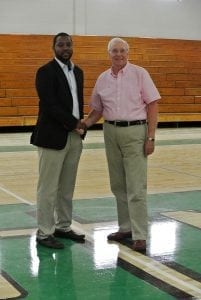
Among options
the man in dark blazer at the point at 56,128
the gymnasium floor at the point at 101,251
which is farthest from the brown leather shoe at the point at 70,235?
the man in dark blazer at the point at 56,128

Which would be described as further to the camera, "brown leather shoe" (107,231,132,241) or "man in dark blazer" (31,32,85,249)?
"brown leather shoe" (107,231,132,241)

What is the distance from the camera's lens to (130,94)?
4.60 meters

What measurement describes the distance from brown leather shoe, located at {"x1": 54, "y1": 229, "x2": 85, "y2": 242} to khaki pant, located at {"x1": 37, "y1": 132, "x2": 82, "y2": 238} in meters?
0.09

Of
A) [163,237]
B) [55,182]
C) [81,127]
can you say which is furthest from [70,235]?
[81,127]

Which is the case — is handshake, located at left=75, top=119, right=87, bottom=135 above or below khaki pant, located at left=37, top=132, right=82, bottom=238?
above

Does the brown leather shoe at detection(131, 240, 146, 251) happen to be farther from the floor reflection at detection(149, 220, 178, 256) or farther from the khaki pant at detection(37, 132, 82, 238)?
the khaki pant at detection(37, 132, 82, 238)

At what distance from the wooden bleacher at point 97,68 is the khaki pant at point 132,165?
10493 mm

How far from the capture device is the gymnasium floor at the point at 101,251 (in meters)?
3.80

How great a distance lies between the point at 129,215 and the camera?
4.91 m

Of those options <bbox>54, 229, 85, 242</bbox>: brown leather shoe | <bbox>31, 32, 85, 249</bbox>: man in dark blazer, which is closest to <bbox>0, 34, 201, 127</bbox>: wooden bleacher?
<bbox>54, 229, 85, 242</bbox>: brown leather shoe

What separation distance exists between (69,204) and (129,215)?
509mm

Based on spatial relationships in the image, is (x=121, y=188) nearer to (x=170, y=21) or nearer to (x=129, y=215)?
(x=129, y=215)

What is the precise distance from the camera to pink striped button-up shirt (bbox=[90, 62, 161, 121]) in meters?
4.60

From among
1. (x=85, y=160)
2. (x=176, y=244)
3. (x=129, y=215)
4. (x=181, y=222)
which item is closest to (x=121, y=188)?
(x=129, y=215)
